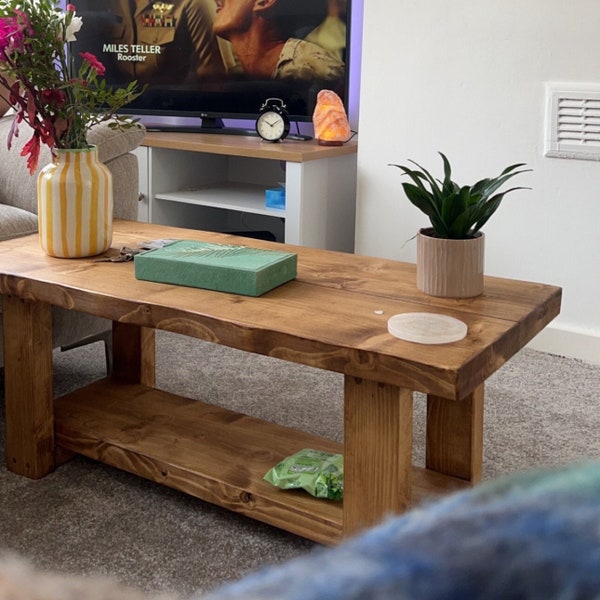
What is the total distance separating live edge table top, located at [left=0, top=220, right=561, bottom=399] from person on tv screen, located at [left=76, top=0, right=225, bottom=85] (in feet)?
5.89

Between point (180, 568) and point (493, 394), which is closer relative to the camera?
point (180, 568)

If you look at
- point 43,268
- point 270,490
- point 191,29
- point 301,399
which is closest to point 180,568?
point 270,490

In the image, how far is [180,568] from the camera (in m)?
1.51

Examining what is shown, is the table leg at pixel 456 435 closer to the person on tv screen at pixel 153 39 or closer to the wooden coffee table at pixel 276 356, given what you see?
the wooden coffee table at pixel 276 356

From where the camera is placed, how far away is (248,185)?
3.60 metres

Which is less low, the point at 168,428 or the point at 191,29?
the point at 191,29

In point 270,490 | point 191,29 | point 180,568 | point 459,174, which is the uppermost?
point 191,29

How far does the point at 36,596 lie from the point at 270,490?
1.44m

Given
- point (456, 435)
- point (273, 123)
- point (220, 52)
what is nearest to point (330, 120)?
point (273, 123)

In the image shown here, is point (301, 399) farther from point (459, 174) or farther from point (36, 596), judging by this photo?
point (36, 596)

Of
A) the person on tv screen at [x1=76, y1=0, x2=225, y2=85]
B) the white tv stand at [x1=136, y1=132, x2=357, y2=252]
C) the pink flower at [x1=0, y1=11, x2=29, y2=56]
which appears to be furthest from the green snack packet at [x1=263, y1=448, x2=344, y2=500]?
the person on tv screen at [x1=76, y1=0, x2=225, y2=85]

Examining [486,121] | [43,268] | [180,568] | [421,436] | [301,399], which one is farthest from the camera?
[486,121]

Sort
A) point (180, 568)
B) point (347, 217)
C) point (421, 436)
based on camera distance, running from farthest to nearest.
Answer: point (347, 217) → point (421, 436) → point (180, 568)

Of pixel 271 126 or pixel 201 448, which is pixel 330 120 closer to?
pixel 271 126
